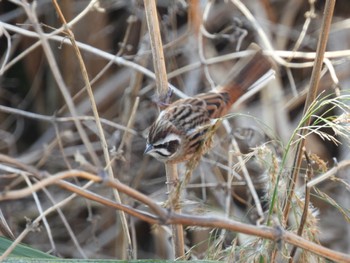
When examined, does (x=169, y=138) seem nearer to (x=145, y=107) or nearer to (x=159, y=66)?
(x=159, y=66)

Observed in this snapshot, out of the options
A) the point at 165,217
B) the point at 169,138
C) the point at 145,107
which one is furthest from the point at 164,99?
the point at 145,107

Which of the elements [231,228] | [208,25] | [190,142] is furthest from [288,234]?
[208,25]

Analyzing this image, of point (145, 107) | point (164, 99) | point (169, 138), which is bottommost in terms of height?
point (145, 107)

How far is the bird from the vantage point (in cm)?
204

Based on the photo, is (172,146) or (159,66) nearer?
(159,66)

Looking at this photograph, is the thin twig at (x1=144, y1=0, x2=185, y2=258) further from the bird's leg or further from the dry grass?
the dry grass

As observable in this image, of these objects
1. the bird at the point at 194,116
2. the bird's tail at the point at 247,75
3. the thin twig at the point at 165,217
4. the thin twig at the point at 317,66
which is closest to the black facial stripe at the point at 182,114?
the bird at the point at 194,116

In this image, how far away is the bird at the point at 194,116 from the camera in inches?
80.4

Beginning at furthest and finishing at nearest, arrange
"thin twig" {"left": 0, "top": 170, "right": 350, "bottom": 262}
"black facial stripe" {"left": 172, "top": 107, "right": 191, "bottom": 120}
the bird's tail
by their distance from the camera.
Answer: the bird's tail
"black facial stripe" {"left": 172, "top": 107, "right": 191, "bottom": 120}
"thin twig" {"left": 0, "top": 170, "right": 350, "bottom": 262}

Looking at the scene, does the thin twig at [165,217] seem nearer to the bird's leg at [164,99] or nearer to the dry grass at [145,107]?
the bird's leg at [164,99]

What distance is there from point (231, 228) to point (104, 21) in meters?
2.83

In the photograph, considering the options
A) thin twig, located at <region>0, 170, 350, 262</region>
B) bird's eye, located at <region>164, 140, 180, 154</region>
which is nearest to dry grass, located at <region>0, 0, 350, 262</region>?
bird's eye, located at <region>164, 140, 180, 154</region>

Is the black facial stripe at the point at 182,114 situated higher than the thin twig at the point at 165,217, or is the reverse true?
the thin twig at the point at 165,217

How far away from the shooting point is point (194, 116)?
2.26 metres
